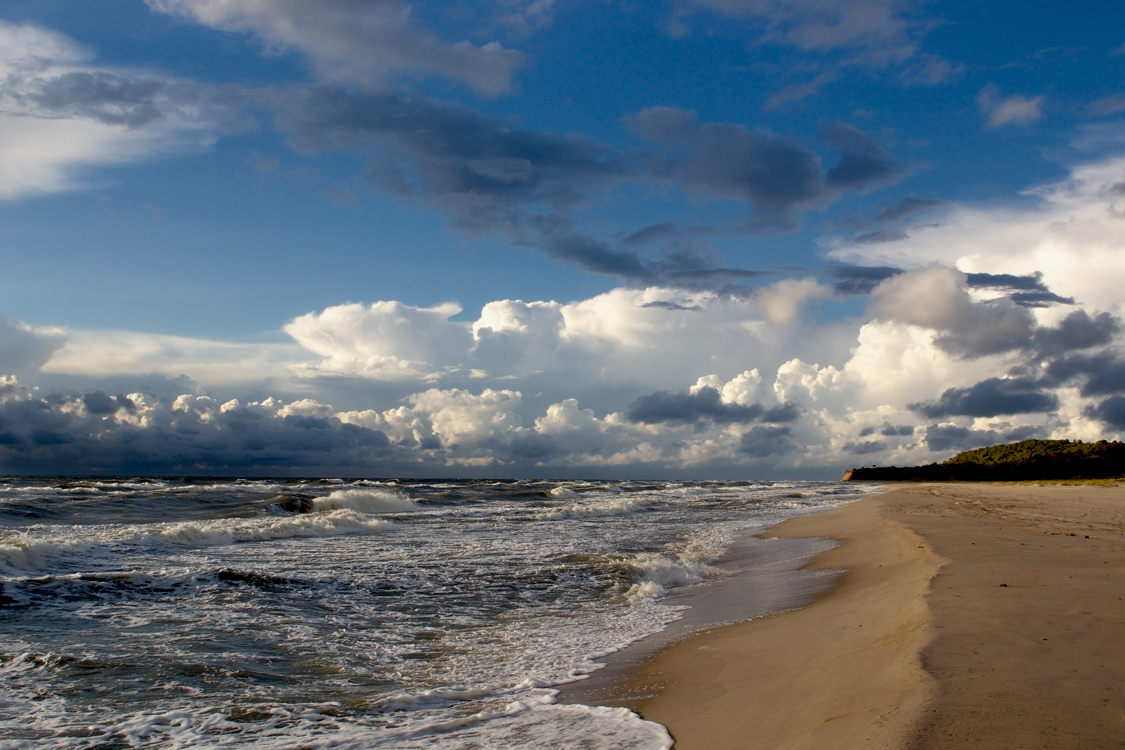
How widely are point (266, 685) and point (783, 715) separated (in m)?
4.82

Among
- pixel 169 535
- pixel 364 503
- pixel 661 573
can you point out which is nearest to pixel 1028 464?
pixel 364 503

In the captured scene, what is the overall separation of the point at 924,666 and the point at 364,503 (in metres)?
32.6

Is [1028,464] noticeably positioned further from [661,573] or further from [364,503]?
[661,573]

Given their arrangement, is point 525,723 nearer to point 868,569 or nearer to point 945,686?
point 945,686

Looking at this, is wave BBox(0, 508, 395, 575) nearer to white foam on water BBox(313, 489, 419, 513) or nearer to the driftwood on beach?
white foam on water BBox(313, 489, 419, 513)

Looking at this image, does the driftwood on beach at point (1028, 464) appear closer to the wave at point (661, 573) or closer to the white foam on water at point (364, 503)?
the white foam on water at point (364, 503)

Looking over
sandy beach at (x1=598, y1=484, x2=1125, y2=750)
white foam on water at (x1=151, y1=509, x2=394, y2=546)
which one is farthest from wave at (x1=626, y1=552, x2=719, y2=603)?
white foam on water at (x1=151, y1=509, x2=394, y2=546)

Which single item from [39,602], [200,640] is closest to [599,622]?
[200,640]

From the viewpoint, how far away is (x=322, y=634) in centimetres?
822

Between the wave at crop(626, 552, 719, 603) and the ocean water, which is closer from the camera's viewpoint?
the ocean water

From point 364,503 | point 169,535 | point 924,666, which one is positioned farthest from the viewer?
point 364,503

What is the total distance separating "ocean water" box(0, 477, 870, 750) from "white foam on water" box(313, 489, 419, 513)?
1377cm

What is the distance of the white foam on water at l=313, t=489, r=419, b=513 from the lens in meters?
32.3

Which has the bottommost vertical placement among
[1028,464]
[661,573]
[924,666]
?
[1028,464]
